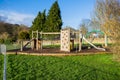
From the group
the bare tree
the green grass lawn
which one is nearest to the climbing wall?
the bare tree

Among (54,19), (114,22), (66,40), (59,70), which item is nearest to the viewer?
(59,70)

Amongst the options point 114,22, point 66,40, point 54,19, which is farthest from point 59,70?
point 54,19

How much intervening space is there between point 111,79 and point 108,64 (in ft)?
9.14

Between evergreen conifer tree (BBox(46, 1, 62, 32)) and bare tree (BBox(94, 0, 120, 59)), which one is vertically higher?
evergreen conifer tree (BBox(46, 1, 62, 32))

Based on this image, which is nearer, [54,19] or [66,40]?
[66,40]

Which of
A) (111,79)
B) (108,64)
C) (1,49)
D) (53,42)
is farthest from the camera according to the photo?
(53,42)

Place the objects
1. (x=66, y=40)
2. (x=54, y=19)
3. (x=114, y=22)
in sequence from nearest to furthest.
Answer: (x=114, y=22), (x=66, y=40), (x=54, y=19)

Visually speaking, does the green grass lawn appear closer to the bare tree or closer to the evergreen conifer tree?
the bare tree

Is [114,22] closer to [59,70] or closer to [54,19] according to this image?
[59,70]

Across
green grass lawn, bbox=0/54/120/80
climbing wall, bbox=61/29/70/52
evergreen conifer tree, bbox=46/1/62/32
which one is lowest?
green grass lawn, bbox=0/54/120/80

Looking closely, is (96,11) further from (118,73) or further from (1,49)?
(1,49)

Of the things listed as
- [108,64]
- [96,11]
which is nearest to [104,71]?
[108,64]

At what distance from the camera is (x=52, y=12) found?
45.7 metres

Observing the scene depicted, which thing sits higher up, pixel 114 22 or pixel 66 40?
pixel 114 22
